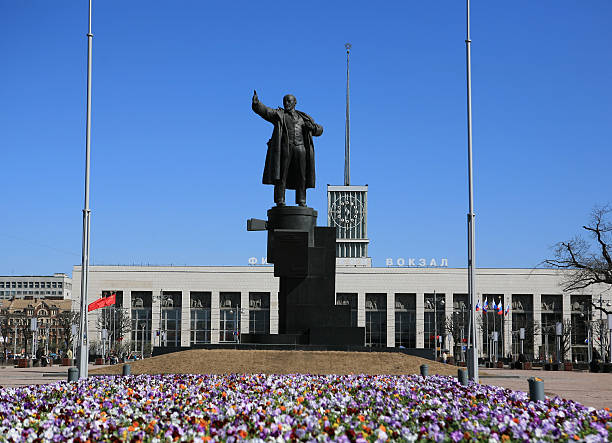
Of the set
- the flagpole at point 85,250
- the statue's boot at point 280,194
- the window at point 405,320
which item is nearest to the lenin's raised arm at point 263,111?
the statue's boot at point 280,194

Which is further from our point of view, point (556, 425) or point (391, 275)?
point (391, 275)

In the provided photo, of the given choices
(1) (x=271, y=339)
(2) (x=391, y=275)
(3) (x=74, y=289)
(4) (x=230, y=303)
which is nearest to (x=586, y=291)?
(2) (x=391, y=275)

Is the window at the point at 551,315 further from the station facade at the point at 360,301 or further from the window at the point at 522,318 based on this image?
the window at the point at 522,318

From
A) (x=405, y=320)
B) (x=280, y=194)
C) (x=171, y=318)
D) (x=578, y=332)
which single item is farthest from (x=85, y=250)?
(x=578, y=332)

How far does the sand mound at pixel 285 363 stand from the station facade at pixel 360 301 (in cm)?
9616

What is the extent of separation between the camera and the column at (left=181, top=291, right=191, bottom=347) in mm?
127750

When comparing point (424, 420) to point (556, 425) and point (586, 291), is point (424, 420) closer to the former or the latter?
point (556, 425)

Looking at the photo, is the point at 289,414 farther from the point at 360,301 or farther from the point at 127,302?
the point at 127,302

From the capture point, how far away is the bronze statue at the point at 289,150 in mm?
32250

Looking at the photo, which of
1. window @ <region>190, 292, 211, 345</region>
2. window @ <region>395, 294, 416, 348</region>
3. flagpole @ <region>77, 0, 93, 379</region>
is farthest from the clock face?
flagpole @ <region>77, 0, 93, 379</region>

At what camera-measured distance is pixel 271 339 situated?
30844 mm

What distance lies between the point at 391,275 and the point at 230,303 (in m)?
25.6

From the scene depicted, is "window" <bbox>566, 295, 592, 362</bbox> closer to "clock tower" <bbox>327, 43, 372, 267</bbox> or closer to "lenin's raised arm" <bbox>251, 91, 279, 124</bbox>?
"clock tower" <bbox>327, 43, 372, 267</bbox>

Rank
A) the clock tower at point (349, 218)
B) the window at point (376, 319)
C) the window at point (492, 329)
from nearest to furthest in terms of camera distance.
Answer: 1. the window at point (492, 329)
2. the window at point (376, 319)
3. the clock tower at point (349, 218)
